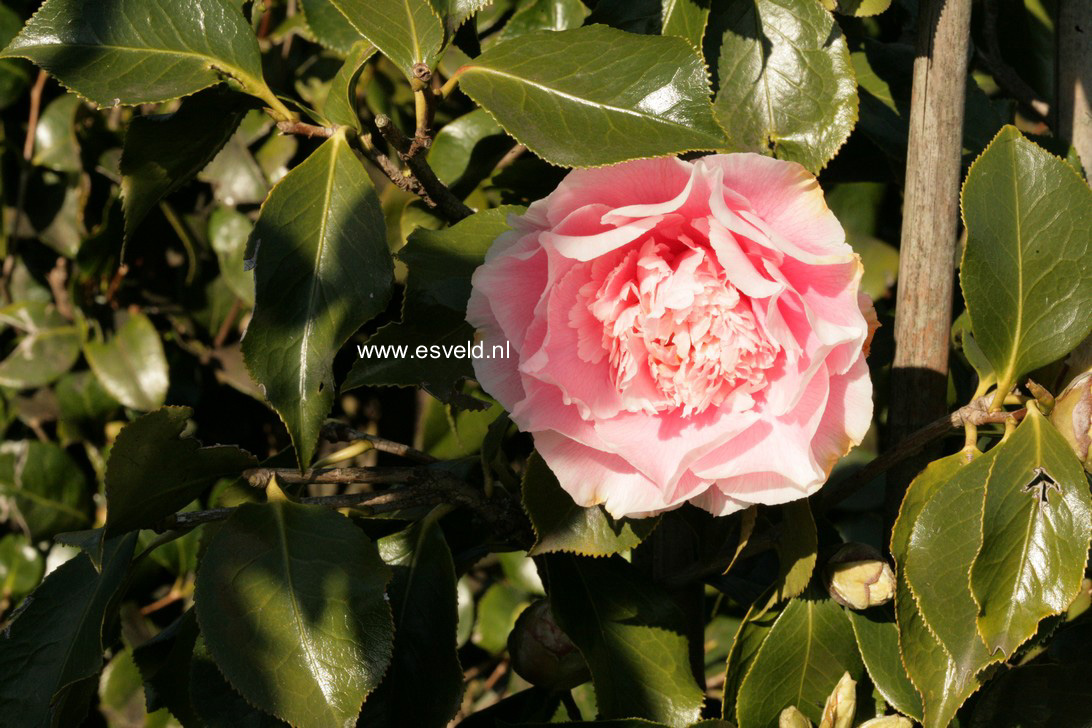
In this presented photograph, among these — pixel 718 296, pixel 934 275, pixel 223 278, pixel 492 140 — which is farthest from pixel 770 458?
pixel 223 278

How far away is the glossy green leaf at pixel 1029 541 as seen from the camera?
0.72 m

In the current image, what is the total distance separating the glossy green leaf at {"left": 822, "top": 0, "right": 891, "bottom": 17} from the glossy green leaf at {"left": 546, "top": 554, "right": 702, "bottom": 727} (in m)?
0.54

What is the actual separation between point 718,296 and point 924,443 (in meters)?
0.27

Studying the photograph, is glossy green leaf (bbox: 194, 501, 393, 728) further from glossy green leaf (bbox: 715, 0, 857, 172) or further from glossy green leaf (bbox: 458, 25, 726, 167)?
glossy green leaf (bbox: 715, 0, 857, 172)

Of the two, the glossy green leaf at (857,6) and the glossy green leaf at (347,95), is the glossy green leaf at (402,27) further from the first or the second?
the glossy green leaf at (857,6)

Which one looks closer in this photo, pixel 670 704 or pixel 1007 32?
pixel 670 704

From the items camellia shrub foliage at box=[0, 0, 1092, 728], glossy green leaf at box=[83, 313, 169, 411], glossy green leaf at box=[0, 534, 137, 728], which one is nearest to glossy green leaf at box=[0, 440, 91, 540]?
glossy green leaf at box=[83, 313, 169, 411]

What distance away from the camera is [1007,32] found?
1.31 meters

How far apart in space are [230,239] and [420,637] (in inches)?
39.5

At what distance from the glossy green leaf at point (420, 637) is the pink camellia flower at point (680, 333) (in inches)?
9.9

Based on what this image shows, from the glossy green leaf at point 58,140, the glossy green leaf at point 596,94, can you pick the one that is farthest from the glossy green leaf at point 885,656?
the glossy green leaf at point 58,140

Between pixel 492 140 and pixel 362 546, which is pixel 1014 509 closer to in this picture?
pixel 362 546

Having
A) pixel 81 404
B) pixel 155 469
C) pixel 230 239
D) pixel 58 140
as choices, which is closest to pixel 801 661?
pixel 155 469

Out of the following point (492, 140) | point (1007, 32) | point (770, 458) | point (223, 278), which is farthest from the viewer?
point (223, 278)
